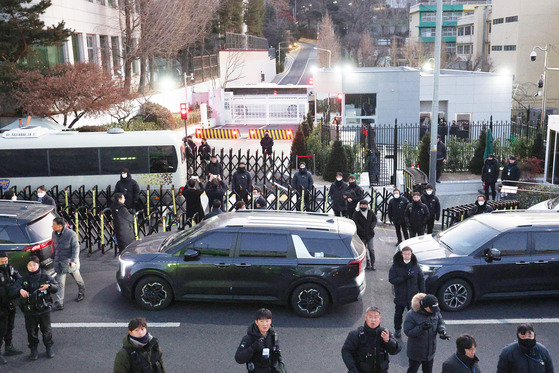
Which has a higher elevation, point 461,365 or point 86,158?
point 86,158

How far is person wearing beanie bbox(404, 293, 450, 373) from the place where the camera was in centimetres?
685

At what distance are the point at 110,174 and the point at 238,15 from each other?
192 feet

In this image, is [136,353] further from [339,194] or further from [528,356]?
[339,194]

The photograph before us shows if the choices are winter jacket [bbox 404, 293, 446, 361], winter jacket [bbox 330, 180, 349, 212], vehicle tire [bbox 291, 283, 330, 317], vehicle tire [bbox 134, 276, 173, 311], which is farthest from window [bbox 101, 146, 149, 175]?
winter jacket [bbox 404, 293, 446, 361]

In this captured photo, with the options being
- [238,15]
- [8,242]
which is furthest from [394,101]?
[238,15]

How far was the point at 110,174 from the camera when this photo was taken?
706 inches

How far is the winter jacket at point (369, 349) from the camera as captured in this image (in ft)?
20.0

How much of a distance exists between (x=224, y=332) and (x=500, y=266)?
→ 479 cm

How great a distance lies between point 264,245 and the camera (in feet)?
32.0

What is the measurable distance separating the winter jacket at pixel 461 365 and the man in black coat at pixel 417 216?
278 inches

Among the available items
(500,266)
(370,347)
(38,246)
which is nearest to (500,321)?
(500,266)

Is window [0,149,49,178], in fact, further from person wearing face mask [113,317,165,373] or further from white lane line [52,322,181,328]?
person wearing face mask [113,317,165,373]

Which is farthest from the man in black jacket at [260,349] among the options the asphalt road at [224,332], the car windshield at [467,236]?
the car windshield at [467,236]

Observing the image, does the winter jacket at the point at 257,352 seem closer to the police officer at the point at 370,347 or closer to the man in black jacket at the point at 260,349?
the man in black jacket at the point at 260,349
